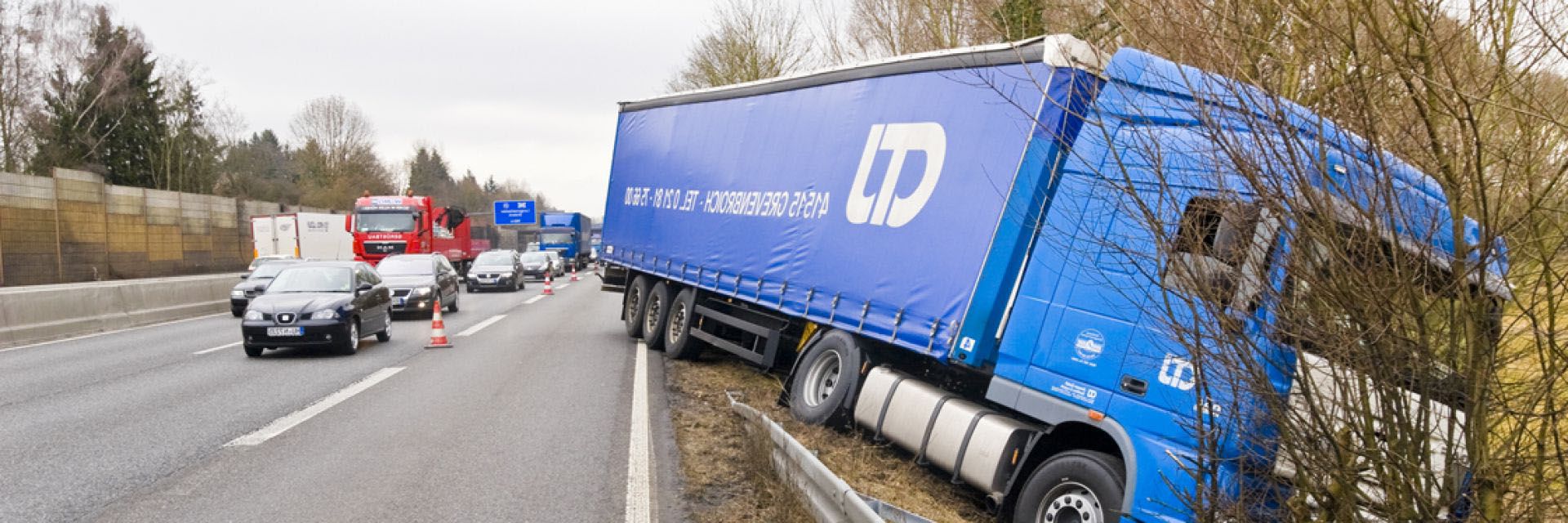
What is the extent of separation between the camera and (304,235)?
3569 centimetres

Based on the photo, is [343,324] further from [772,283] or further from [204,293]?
[204,293]

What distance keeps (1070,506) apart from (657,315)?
9.84 meters

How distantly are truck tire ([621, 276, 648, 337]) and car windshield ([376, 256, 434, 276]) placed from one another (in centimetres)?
748

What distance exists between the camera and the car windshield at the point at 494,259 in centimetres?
3438

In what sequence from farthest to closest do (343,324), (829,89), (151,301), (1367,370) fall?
(151,301), (343,324), (829,89), (1367,370)

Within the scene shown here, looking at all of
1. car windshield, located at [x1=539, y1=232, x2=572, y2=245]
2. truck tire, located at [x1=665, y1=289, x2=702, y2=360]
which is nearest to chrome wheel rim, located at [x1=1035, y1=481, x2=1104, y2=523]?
truck tire, located at [x1=665, y1=289, x2=702, y2=360]

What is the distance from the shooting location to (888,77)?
29.1ft

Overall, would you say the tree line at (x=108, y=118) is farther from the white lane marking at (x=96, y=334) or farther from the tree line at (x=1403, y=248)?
the tree line at (x=1403, y=248)

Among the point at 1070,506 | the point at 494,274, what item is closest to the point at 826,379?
the point at 1070,506

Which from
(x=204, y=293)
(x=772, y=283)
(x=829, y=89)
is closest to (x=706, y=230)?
(x=772, y=283)

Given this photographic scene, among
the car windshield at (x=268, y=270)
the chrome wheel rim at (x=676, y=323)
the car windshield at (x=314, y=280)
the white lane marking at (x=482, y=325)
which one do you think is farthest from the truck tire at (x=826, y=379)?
the car windshield at (x=268, y=270)

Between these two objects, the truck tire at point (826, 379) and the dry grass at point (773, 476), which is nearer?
the dry grass at point (773, 476)

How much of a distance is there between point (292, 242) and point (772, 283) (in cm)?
3046

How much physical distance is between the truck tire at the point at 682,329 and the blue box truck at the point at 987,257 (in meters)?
1.07
